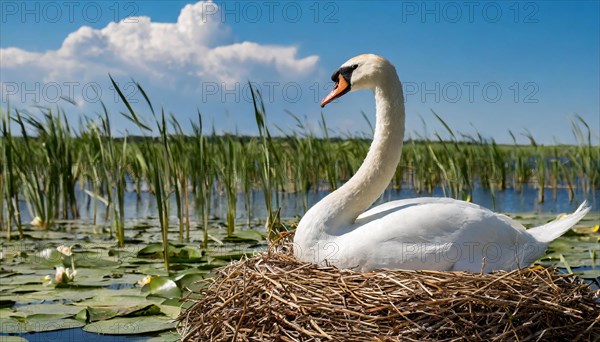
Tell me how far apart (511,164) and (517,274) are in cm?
1277

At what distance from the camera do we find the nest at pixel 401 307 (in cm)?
254

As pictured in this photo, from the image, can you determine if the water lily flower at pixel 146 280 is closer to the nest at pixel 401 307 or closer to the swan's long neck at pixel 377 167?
the nest at pixel 401 307

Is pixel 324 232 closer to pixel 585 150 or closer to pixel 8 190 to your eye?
pixel 8 190

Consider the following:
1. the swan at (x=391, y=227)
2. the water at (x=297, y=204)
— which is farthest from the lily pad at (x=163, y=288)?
the water at (x=297, y=204)

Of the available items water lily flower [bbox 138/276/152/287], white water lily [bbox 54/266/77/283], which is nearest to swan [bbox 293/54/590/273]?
water lily flower [bbox 138/276/152/287]

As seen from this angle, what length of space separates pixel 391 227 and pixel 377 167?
47 centimetres

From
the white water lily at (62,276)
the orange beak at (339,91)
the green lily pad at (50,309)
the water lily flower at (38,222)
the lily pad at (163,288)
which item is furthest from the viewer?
the water lily flower at (38,222)

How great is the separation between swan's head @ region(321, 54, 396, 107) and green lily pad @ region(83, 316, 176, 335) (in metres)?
1.54

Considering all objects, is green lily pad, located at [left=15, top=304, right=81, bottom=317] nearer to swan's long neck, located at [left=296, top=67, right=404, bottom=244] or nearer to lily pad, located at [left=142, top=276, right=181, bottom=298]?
lily pad, located at [left=142, top=276, right=181, bottom=298]

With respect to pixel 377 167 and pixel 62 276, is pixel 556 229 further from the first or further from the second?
pixel 62 276

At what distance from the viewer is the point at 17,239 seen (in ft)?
22.9

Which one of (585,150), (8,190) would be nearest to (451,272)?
(8,190)

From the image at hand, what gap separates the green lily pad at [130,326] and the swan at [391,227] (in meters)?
0.93

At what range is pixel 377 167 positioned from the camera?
3262 millimetres
